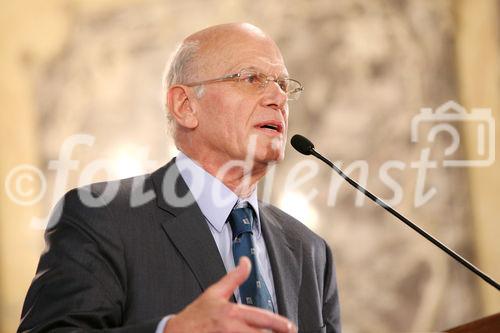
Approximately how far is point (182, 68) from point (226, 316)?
1038mm

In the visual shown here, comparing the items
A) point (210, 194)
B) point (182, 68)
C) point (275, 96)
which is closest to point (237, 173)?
point (210, 194)

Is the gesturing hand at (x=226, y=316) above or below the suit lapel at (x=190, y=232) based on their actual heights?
below

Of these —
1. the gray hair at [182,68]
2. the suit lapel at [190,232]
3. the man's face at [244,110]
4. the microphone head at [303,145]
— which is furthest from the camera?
the gray hair at [182,68]

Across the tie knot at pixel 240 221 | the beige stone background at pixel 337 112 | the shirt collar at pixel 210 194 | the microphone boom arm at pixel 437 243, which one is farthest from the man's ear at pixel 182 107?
the beige stone background at pixel 337 112

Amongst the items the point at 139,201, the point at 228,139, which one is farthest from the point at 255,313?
the point at 228,139

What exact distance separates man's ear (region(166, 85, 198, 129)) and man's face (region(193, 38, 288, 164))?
1.3 inches

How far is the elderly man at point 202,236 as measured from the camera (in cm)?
164

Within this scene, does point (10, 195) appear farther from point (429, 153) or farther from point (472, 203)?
point (472, 203)

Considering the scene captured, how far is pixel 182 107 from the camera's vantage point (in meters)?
2.23

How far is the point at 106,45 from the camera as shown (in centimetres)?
396

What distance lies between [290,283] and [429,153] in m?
2.53

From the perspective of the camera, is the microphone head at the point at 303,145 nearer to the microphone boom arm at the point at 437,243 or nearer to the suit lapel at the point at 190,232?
the microphone boom arm at the point at 437,243

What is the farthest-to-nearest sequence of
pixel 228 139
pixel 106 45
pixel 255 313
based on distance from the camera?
1. pixel 106 45
2. pixel 228 139
3. pixel 255 313

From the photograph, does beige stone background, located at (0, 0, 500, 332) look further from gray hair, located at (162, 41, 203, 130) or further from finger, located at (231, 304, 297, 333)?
finger, located at (231, 304, 297, 333)
